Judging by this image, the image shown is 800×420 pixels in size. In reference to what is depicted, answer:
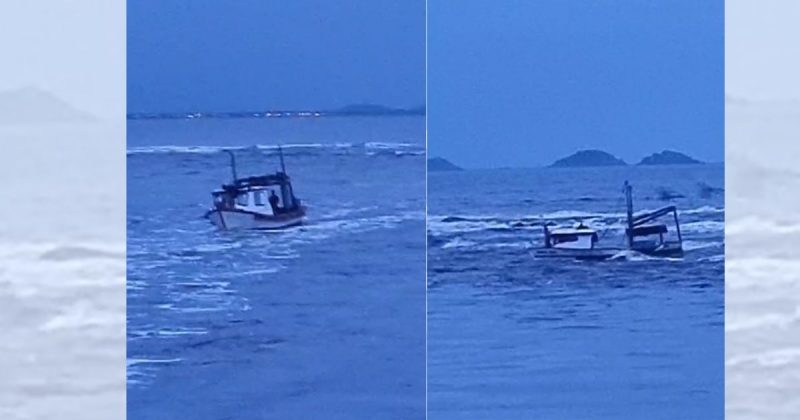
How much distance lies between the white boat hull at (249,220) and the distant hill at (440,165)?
0.26 metres

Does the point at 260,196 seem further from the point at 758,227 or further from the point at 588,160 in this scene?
the point at 758,227

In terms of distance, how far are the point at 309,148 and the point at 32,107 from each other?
521 mm

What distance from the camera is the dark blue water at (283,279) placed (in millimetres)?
1791

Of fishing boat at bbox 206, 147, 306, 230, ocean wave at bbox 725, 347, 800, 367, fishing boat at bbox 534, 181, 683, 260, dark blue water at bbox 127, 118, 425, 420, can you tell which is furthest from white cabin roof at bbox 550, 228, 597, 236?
fishing boat at bbox 206, 147, 306, 230

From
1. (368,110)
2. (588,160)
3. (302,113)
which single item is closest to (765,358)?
(588,160)

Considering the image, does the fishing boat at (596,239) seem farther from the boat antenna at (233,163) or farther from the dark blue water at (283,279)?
the boat antenna at (233,163)

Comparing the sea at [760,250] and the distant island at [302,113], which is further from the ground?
the distant island at [302,113]

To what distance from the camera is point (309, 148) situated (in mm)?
1803

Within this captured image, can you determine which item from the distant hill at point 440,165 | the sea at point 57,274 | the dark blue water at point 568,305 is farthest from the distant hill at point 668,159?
the sea at point 57,274

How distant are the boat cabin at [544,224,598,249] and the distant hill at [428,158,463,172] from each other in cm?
21

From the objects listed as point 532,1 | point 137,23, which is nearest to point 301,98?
point 137,23

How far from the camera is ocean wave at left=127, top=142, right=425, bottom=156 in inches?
70.7

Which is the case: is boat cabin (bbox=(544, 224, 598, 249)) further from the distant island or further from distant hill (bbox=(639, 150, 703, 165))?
the distant island

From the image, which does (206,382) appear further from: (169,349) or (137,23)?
(137,23)
